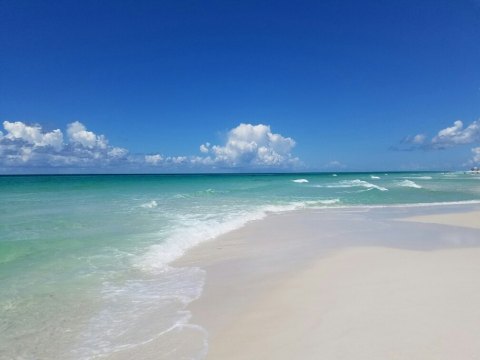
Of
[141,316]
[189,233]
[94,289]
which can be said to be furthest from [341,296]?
[189,233]

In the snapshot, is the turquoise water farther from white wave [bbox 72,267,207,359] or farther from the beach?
the beach

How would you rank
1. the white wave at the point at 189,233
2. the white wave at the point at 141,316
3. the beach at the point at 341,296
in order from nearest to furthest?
the beach at the point at 341,296 → the white wave at the point at 141,316 → the white wave at the point at 189,233

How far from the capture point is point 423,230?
1087 centimetres

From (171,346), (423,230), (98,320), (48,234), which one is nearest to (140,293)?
(98,320)

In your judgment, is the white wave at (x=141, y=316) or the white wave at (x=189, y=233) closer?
the white wave at (x=141, y=316)

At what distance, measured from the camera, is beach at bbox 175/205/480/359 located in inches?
141

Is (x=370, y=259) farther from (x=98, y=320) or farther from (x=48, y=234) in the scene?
(x=48, y=234)

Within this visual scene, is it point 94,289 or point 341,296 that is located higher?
point 341,296

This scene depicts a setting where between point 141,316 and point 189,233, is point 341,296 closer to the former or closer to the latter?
point 141,316

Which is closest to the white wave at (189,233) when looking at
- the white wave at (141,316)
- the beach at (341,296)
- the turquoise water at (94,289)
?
the turquoise water at (94,289)

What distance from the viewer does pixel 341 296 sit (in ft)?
16.4

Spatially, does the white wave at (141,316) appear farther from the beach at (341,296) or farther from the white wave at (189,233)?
the white wave at (189,233)

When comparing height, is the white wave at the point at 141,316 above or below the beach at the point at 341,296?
below

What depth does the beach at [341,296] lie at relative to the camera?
141 inches
